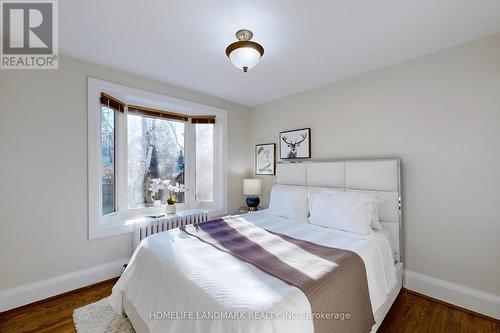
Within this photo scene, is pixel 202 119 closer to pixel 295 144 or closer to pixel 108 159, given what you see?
pixel 108 159

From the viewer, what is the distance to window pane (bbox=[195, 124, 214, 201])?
3.62m

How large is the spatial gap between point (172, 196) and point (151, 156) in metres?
0.69

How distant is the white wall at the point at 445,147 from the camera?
187 cm

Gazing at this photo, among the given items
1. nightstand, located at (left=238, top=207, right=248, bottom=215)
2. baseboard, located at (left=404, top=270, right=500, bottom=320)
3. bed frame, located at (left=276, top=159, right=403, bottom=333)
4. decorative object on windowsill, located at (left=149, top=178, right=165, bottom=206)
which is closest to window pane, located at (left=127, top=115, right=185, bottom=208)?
decorative object on windowsill, located at (left=149, top=178, right=165, bottom=206)

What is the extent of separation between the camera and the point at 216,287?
3.74ft

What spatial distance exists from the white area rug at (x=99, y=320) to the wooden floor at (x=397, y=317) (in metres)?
0.07

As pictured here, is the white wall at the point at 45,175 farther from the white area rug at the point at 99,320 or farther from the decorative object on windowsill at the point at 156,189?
the decorative object on windowsill at the point at 156,189

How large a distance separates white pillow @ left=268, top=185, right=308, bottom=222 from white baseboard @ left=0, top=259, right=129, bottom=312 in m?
2.06

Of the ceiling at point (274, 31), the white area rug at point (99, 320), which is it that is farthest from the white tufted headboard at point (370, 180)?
the white area rug at point (99, 320)

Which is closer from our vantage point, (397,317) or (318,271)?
(318,271)

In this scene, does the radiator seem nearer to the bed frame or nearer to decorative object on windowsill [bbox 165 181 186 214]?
decorative object on windowsill [bbox 165 181 186 214]

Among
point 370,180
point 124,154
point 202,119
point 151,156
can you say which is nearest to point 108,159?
point 124,154

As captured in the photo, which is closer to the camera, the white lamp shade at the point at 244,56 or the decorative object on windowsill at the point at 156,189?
the white lamp shade at the point at 244,56

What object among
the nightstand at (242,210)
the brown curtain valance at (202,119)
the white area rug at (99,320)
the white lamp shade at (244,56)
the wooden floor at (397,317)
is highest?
the white lamp shade at (244,56)
